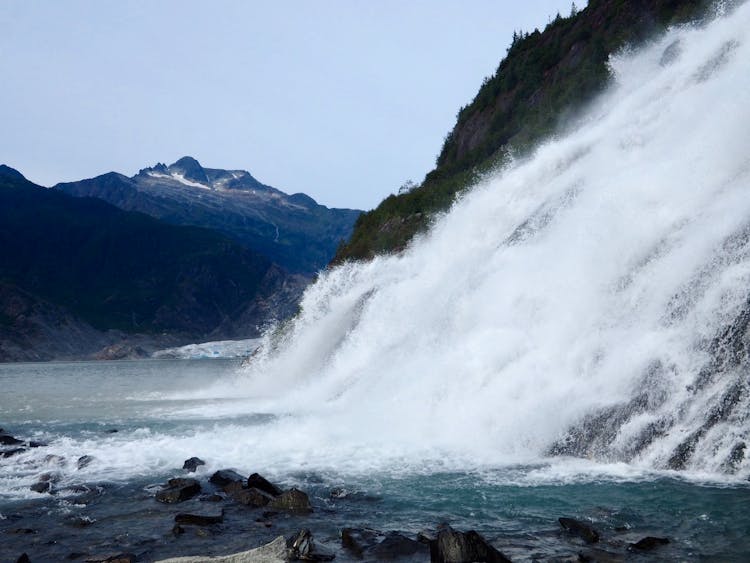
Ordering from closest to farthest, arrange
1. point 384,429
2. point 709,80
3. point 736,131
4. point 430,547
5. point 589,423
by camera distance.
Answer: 1. point 430,547
2. point 589,423
3. point 736,131
4. point 384,429
5. point 709,80

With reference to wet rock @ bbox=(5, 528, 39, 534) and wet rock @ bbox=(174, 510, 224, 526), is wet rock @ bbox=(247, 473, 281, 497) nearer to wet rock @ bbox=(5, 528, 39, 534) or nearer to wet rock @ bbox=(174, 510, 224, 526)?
wet rock @ bbox=(174, 510, 224, 526)

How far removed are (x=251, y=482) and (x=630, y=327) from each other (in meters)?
12.1

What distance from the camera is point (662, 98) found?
31.3m

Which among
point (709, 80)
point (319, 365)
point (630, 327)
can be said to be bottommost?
point (319, 365)

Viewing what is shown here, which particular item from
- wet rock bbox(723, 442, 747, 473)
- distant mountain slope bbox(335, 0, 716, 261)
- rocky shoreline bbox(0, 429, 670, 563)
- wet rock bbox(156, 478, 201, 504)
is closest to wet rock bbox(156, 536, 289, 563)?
rocky shoreline bbox(0, 429, 670, 563)

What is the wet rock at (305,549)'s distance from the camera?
1058 cm

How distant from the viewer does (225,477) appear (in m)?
16.7

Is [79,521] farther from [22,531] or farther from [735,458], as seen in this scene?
[735,458]

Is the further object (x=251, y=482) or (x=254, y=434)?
(x=254, y=434)

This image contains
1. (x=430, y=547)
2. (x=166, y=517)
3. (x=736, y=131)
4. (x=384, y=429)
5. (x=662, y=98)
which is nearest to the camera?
(x=430, y=547)

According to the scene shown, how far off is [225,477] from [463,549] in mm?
8742

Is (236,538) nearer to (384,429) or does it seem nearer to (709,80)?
(384,429)

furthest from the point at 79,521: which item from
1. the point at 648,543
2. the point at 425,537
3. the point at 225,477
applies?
the point at 648,543

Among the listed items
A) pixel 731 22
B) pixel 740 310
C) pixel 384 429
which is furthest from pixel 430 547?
pixel 731 22
